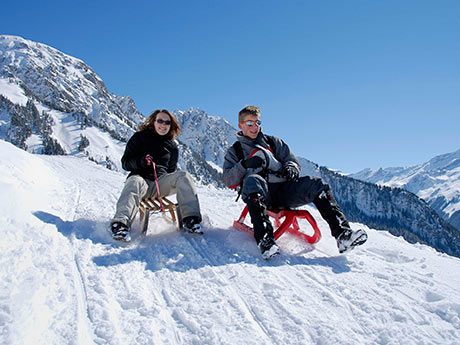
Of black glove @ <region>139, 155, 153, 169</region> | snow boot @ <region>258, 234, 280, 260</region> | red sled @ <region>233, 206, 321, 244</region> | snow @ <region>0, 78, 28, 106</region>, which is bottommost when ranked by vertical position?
snow boot @ <region>258, 234, 280, 260</region>

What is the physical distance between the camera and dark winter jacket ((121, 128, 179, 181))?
4422 mm

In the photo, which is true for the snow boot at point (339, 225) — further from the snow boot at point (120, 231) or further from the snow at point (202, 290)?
the snow boot at point (120, 231)

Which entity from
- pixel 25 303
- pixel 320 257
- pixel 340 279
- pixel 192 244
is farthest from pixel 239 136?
pixel 25 303

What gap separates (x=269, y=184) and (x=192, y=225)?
128 centimetres

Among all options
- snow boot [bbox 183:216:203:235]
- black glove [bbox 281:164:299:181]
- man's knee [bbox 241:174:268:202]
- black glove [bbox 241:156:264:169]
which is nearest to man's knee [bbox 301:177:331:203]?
black glove [bbox 281:164:299:181]

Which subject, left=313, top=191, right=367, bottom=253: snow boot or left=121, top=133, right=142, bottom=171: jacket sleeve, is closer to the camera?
left=313, top=191, right=367, bottom=253: snow boot

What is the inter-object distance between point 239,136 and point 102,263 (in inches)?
105

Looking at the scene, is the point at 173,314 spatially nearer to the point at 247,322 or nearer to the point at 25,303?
the point at 247,322

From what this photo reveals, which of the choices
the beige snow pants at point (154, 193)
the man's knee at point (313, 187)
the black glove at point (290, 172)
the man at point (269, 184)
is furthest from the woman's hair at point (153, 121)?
the man's knee at point (313, 187)

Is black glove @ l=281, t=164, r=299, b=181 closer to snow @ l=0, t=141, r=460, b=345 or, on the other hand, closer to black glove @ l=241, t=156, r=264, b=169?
black glove @ l=241, t=156, r=264, b=169

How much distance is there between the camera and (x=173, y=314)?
2123mm

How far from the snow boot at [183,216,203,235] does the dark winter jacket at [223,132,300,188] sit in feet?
2.27

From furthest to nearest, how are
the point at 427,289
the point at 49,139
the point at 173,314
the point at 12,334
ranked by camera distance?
the point at 49,139, the point at 427,289, the point at 173,314, the point at 12,334

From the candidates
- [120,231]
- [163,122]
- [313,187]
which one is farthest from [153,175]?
[313,187]
